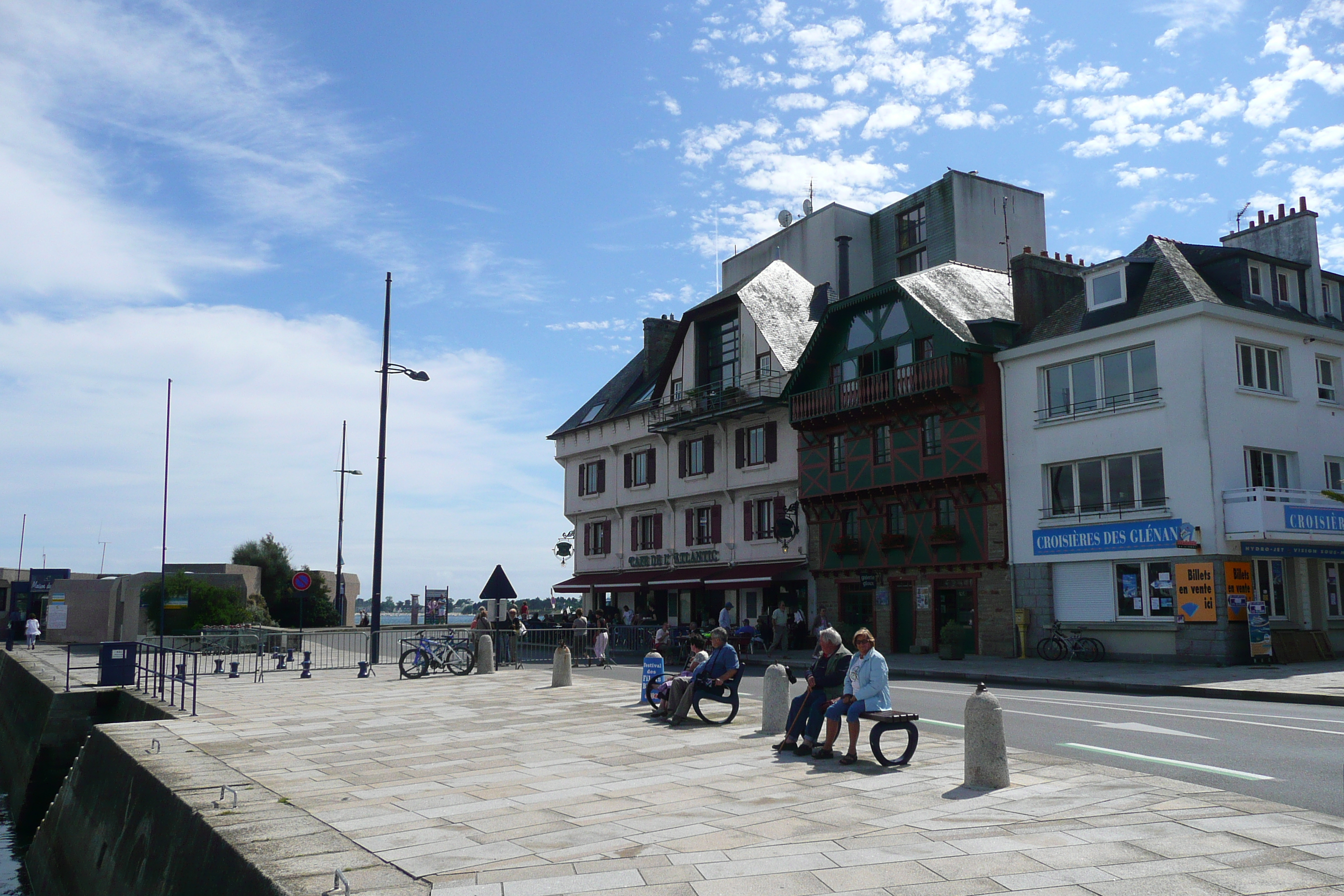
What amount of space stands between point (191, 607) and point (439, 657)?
2487 centimetres

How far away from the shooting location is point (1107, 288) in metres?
28.8

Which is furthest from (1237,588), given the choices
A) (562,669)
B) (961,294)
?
(562,669)

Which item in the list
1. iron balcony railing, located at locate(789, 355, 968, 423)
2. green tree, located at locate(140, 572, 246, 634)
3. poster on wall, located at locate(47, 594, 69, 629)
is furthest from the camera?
green tree, located at locate(140, 572, 246, 634)

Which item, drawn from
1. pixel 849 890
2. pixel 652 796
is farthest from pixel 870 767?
pixel 849 890

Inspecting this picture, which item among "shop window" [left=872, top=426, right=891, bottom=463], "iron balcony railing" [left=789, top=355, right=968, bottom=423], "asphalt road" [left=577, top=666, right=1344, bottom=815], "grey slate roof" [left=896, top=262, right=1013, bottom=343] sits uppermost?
"grey slate roof" [left=896, top=262, right=1013, bottom=343]

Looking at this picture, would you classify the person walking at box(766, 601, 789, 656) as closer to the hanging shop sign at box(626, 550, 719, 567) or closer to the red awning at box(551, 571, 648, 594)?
the hanging shop sign at box(626, 550, 719, 567)

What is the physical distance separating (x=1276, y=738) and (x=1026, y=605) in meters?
17.2

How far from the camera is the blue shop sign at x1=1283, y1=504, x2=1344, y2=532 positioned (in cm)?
2447

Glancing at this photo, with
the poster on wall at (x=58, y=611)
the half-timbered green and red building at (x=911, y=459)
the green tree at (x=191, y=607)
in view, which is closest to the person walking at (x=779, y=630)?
the half-timbered green and red building at (x=911, y=459)

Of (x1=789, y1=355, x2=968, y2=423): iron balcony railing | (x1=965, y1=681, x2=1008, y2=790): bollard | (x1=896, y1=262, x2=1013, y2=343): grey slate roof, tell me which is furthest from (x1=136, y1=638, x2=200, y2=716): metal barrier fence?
(x1=896, y1=262, x2=1013, y2=343): grey slate roof

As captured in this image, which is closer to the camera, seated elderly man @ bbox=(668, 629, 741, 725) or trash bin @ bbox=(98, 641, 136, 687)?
seated elderly man @ bbox=(668, 629, 741, 725)

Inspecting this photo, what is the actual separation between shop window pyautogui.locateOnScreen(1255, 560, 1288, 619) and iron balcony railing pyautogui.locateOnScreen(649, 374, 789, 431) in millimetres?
16578

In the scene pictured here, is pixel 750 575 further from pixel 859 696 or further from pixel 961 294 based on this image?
pixel 859 696

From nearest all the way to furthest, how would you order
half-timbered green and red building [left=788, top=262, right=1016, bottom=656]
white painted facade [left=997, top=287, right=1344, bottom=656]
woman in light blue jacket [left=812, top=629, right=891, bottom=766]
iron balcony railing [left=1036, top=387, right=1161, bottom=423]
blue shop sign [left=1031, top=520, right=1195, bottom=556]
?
woman in light blue jacket [left=812, top=629, right=891, bottom=766], white painted facade [left=997, top=287, right=1344, bottom=656], blue shop sign [left=1031, top=520, right=1195, bottom=556], iron balcony railing [left=1036, top=387, right=1161, bottom=423], half-timbered green and red building [left=788, top=262, right=1016, bottom=656]
